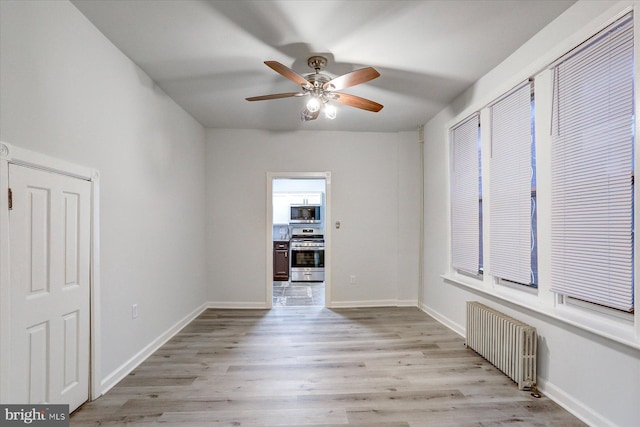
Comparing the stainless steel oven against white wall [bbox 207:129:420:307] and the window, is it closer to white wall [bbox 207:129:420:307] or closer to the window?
white wall [bbox 207:129:420:307]

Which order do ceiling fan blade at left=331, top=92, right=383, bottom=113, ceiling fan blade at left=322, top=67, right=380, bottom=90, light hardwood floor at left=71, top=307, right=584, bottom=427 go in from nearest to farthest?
light hardwood floor at left=71, top=307, right=584, bottom=427, ceiling fan blade at left=322, top=67, right=380, bottom=90, ceiling fan blade at left=331, top=92, right=383, bottom=113

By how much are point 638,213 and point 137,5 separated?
314 cm

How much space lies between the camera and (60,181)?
1873 millimetres

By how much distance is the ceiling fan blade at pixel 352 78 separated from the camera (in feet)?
7.53

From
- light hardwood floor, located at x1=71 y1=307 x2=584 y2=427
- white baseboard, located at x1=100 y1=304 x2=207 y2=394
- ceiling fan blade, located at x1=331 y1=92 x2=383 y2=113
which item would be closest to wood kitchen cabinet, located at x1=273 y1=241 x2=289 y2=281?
white baseboard, located at x1=100 y1=304 x2=207 y2=394

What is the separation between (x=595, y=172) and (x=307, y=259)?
5.57m

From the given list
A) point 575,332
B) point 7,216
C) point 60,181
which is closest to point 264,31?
point 60,181

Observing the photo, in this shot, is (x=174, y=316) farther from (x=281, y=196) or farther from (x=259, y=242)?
(x=281, y=196)

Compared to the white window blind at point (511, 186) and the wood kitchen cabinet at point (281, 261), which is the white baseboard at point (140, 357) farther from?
the white window blind at point (511, 186)

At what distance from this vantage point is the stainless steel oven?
683cm

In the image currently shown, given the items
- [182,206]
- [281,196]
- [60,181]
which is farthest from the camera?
[281,196]

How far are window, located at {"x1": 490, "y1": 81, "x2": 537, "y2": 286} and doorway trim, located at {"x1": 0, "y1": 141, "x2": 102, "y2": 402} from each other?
10.6 feet

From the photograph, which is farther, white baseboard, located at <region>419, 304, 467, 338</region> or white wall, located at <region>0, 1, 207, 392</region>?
white baseboard, located at <region>419, 304, 467, 338</region>

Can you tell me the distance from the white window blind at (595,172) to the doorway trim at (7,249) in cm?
322
